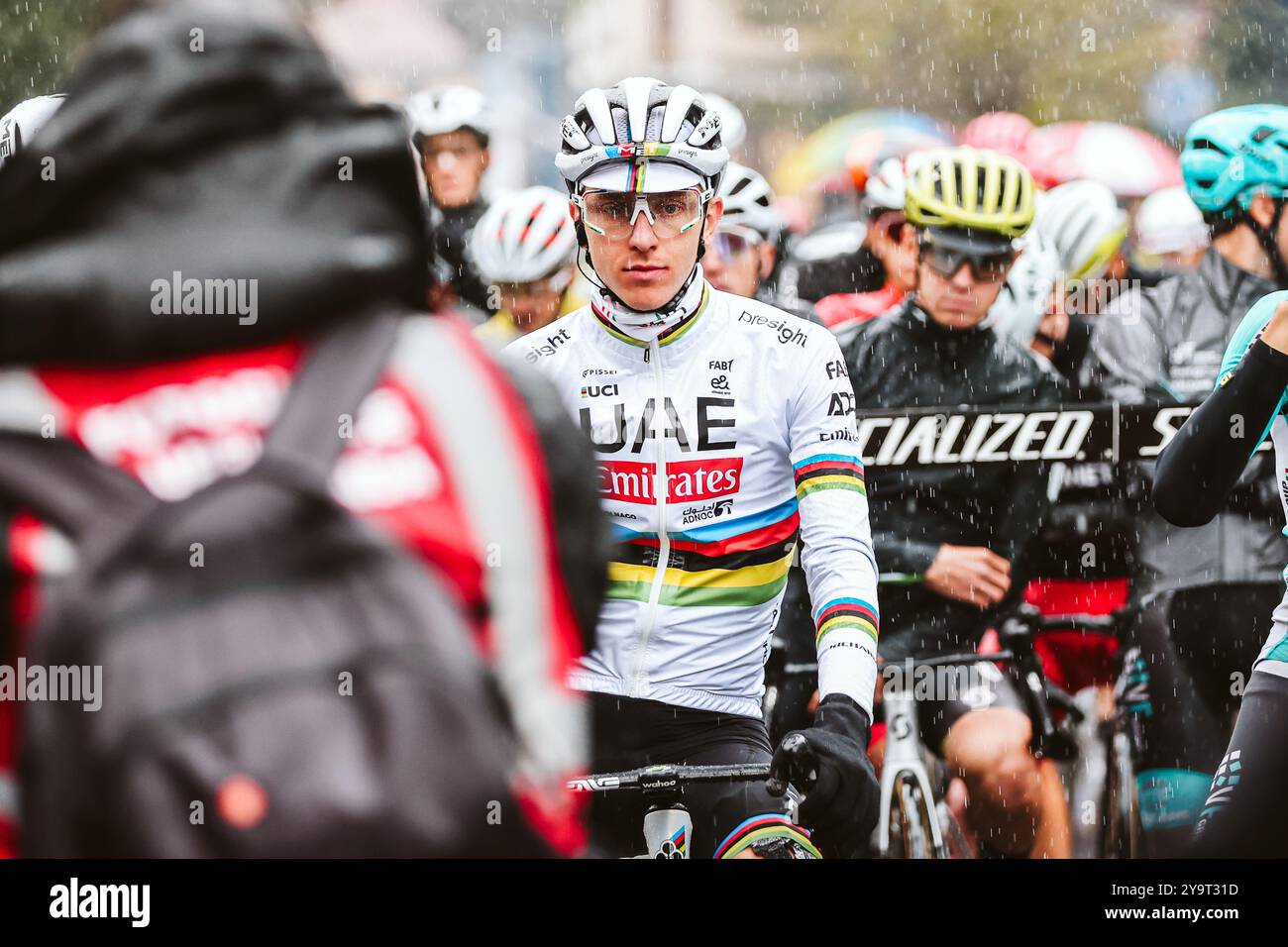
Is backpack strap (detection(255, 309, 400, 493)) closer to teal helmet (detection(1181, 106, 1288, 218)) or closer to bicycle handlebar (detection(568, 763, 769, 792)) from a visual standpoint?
bicycle handlebar (detection(568, 763, 769, 792))

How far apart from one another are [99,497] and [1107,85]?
3.96 metres

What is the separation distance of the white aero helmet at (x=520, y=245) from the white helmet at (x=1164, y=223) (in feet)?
6.85

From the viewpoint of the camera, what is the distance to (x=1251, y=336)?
331 cm

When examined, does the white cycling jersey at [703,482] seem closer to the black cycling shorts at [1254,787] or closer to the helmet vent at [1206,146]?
the black cycling shorts at [1254,787]

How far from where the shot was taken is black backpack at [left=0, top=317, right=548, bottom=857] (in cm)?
104

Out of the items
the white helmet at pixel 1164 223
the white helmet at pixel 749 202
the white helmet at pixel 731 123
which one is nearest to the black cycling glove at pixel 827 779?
the white helmet at pixel 749 202

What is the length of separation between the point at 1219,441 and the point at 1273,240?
1.14 m

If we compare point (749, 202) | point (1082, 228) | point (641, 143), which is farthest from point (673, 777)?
point (1082, 228)

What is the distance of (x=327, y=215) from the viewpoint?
1.18 m

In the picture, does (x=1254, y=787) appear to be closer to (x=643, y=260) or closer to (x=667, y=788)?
(x=667, y=788)

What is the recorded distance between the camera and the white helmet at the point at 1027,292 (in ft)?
15.2

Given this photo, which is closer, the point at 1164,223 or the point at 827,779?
the point at 827,779
